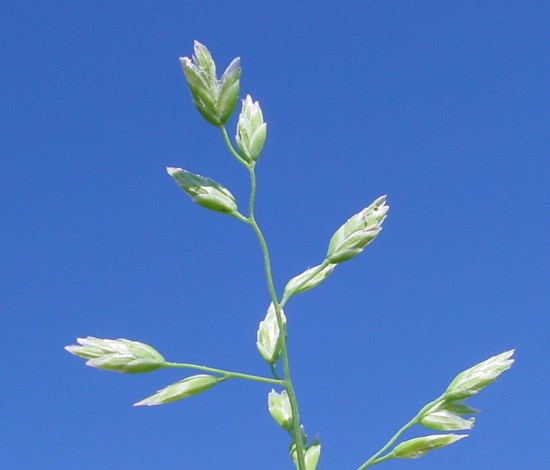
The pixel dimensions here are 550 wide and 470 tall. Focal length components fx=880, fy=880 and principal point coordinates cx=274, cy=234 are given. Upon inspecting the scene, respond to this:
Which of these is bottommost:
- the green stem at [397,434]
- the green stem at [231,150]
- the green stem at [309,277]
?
the green stem at [397,434]

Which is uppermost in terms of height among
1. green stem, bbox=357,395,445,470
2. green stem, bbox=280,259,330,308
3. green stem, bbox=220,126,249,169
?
green stem, bbox=220,126,249,169

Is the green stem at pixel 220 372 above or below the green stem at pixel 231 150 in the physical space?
below

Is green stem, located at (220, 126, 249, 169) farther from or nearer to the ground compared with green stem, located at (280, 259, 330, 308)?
farther from the ground

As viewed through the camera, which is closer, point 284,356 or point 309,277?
point 284,356

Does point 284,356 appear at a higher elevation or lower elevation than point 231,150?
lower

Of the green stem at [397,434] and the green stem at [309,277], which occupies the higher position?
the green stem at [309,277]

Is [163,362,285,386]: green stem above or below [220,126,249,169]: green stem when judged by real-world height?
below

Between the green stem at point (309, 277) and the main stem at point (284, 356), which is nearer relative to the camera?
the main stem at point (284, 356)

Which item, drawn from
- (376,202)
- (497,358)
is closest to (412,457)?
(497,358)

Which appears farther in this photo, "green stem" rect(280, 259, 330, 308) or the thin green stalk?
"green stem" rect(280, 259, 330, 308)

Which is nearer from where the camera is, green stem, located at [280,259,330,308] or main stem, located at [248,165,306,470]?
main stem, located at [248,165,306,470]

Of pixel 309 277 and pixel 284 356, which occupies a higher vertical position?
pixel 309 277

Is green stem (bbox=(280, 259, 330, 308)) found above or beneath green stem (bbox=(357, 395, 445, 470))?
above
